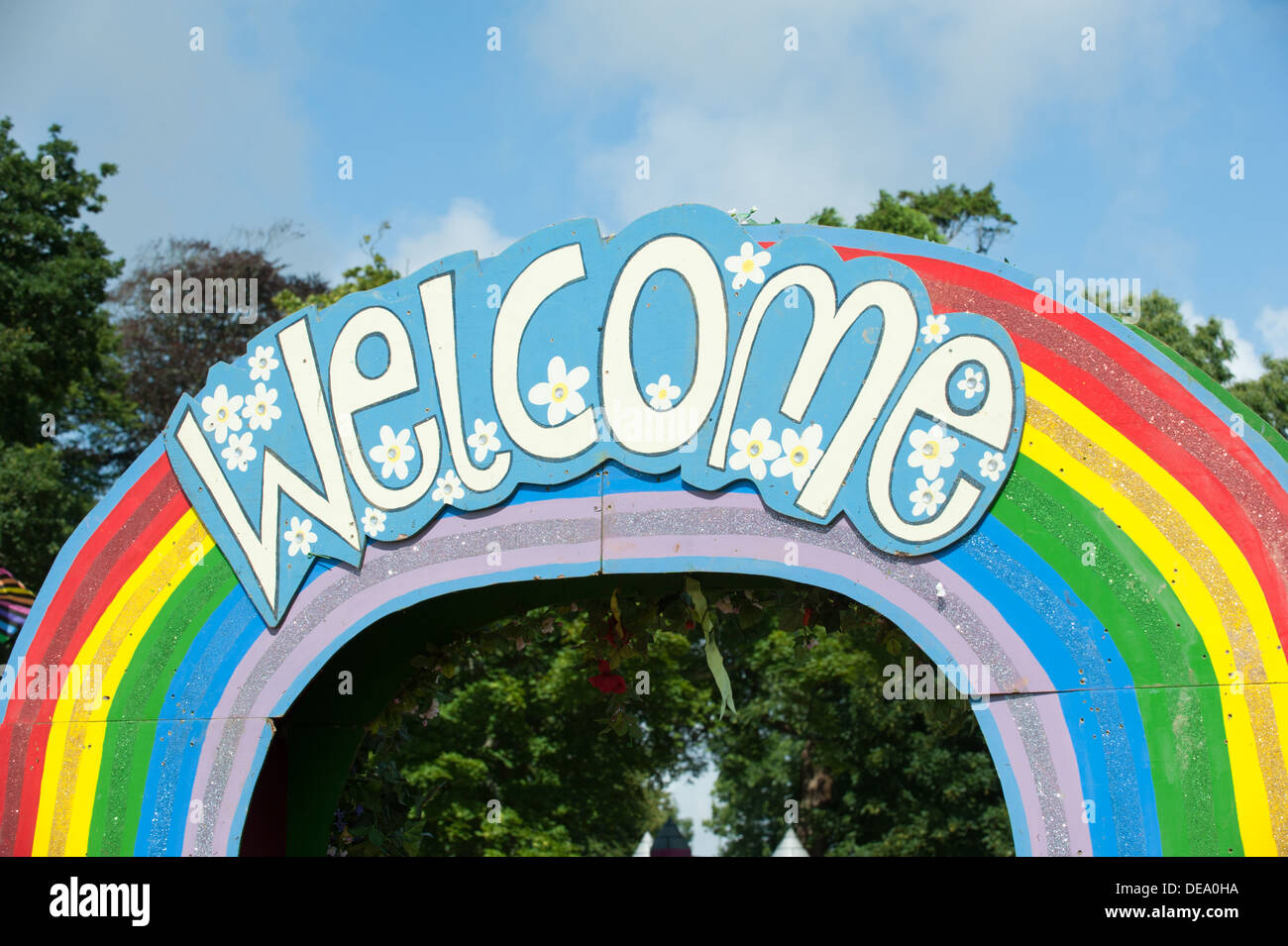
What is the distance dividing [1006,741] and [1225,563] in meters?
0.90

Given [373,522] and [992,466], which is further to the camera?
[373,522]

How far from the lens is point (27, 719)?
557 centimetres

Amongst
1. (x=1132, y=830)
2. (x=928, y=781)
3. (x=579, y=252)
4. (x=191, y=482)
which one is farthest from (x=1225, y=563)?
(x=928, y=781)

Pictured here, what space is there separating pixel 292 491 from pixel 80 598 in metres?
1.28

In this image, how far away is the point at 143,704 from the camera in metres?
5.40

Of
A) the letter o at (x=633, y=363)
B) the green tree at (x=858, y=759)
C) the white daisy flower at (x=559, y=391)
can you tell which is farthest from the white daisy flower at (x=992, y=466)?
the green tree at (x=858, y=759)

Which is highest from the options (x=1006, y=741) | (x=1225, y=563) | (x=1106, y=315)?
(x=1106, y=315)

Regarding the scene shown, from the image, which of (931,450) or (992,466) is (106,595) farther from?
(992,466)

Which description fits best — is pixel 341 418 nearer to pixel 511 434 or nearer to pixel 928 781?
pixel 511 434

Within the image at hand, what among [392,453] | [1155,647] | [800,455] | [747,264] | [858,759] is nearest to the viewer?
[1155,647]

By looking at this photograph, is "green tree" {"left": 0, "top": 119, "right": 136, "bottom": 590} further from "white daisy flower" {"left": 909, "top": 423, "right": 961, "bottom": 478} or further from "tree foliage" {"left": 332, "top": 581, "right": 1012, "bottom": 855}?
"white daisy flower" {"left": 909, "top": 423, "right": 961, "bottom": 478}

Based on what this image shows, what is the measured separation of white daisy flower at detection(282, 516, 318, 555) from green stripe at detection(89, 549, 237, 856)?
363 millimetres

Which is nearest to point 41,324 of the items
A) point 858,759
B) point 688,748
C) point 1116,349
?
point 688,748
